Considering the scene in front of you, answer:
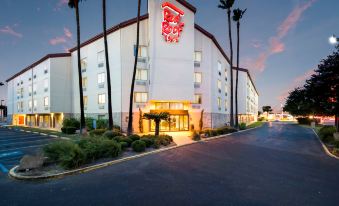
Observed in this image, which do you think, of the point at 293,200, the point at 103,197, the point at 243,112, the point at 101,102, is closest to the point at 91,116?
the point at 101,102

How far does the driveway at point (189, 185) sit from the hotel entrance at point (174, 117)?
18.3 metres

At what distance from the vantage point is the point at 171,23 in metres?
29.0

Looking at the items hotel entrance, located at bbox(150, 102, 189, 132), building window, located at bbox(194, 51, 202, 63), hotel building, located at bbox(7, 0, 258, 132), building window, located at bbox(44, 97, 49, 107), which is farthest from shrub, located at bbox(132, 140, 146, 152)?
building window, located at bbox(44, 97, 49, 107)

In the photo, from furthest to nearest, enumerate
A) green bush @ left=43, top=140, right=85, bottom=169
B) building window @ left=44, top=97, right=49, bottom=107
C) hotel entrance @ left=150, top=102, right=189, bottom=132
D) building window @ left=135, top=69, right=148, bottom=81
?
building window @ left=44, top=97, right=49, bottom=107
hotel entrance @ left=150, top=102, right=189, bottom=132
building window @ left=135, top=69, right=148, bottom=81
green bush @ left=43, top=140, right=85, bottom=169

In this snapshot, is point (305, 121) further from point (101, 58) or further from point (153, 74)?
point (101, 58)

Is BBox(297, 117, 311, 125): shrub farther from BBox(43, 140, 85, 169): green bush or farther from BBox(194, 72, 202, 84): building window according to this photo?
BBox(43, 140, 85, 169): green bush

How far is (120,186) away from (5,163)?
8148 mm

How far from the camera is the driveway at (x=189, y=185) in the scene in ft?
21.1

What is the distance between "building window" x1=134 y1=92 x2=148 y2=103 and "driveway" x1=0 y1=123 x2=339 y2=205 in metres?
17.6

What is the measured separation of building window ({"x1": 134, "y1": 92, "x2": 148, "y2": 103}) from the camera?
28528mm

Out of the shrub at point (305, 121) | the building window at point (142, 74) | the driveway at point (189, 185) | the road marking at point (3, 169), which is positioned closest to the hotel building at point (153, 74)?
the building window at point (142, 74)

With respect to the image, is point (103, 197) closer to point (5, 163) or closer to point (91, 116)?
point (5, 163)

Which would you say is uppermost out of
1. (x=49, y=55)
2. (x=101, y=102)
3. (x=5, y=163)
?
(x=49, y=55)

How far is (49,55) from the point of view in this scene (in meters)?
34.8
